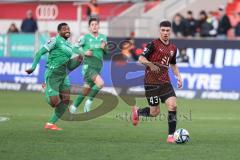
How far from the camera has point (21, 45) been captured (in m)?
30.5

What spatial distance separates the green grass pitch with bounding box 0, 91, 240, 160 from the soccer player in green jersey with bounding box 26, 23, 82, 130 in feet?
1.66

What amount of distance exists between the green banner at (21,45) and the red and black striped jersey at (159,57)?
16.7 m

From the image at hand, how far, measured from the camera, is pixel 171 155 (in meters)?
12.0

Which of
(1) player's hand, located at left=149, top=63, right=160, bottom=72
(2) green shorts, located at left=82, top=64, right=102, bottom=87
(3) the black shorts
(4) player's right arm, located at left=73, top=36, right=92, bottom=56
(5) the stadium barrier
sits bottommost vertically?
(5) the stadium barrier

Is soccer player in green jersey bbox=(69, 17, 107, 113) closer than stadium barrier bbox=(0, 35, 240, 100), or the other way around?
soccer player in green jersey bbox=(69, 17, 107, 113)

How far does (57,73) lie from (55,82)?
0.21 metres

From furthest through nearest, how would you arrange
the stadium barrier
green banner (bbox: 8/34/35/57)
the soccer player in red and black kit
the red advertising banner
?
the red advertising banner, green banner (bbox: 8/34/35/57), the stadium barrier, the soccer player in red and black kit

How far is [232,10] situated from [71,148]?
72.2 feet

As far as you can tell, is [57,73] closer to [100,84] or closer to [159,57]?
[100,84]

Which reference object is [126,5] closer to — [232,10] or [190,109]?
[232,10]

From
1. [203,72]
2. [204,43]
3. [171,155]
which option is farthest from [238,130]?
[204,43]

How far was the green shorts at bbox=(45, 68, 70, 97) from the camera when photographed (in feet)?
52.2

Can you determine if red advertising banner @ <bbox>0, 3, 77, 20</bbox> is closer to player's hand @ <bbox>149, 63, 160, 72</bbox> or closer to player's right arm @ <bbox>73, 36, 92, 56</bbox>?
player's right arm @ <bbox>73, 36, 92, 56</bbox>

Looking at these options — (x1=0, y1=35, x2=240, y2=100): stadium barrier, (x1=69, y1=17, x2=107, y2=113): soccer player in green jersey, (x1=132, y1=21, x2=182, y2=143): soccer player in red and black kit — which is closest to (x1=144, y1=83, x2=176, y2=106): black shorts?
(x1=132, y1=21, x2=182, y2=143): soccer player in red and black kit
